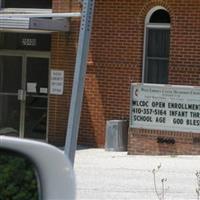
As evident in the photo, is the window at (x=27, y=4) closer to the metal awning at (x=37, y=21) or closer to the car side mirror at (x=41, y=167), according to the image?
the metal awning at (x=37, y=21)

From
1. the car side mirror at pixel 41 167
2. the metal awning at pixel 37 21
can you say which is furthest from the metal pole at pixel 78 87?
the metal awning at pixel 37 21

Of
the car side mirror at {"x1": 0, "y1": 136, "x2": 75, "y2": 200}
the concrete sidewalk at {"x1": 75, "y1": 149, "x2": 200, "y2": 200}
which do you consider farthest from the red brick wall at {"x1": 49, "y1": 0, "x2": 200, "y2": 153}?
the car side mirror at {"x1": 0, "y1": 136, "x2": 75, "y2": 200}

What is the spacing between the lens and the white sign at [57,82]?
54.0 ft

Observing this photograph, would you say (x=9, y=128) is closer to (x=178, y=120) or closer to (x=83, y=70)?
(x=178, y=120)

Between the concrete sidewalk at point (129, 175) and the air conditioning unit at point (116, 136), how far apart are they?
0.24 m

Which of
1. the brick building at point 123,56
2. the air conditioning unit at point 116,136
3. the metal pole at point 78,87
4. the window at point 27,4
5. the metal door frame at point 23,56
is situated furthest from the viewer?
the window at point 27,4

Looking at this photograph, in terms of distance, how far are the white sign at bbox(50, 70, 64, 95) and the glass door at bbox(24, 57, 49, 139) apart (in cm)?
47

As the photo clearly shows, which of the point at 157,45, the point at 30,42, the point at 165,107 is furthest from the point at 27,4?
the point at 165,107

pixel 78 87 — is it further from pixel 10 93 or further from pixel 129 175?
pixel 10 93

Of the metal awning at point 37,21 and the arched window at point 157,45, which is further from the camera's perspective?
the arched window at point 157,45

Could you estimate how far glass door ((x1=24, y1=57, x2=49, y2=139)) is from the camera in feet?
55.9

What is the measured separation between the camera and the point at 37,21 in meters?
15.3

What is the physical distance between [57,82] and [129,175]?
18.5ft

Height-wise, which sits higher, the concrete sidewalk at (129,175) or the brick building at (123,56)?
the brick building at (123,56)
